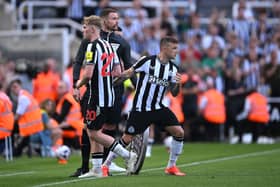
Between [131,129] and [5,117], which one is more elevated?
[131,129]

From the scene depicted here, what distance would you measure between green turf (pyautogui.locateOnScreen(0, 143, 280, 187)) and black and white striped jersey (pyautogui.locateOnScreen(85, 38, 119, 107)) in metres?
1.02

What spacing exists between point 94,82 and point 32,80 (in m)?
10.1

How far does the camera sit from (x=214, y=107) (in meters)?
24.0

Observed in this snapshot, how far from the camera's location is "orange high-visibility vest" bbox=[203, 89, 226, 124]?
23938 millimetres

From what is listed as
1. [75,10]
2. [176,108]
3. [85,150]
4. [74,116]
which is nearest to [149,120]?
[85,150]

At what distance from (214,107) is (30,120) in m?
6.79

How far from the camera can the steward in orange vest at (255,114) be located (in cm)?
2394

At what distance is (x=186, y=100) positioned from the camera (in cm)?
2433

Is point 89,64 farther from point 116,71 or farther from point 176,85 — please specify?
point 176,85

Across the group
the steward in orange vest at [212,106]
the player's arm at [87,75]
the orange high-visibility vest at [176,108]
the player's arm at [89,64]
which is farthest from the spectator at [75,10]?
the player's arm at [87,75]

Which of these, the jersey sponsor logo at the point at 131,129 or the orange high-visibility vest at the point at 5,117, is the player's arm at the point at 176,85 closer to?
the jersey sponsor logo at the point at 131,129

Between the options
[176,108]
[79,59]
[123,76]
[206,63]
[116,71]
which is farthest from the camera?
[206,63]

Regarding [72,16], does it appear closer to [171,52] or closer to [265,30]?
[265,30]

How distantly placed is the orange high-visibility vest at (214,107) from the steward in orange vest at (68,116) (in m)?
4.89
